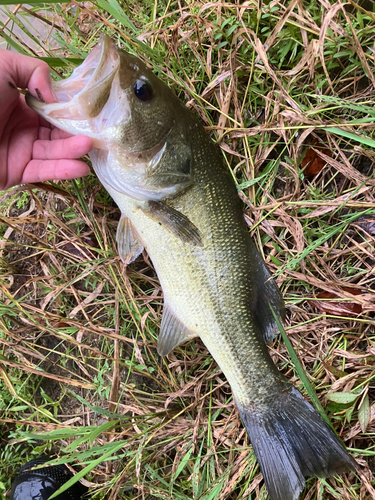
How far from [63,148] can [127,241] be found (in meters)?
0.62

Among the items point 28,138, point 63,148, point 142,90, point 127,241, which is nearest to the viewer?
point 142,90

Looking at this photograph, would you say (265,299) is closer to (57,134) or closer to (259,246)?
(259,246)

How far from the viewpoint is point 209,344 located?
191 cm

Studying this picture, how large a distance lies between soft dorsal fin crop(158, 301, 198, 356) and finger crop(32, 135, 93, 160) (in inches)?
A: 37.9

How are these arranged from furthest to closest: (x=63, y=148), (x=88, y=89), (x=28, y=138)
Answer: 1. (x=28, y=138)
2. (x=63, y=148)
3. (x=88, y=89)

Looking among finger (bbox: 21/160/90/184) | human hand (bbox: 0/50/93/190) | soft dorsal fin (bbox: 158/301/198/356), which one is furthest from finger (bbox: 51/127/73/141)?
soft dorsal fin (bbox: 158/301/198/356)

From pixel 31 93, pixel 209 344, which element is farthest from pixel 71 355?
pixel 31 93

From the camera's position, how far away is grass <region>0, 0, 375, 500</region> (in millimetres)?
1915

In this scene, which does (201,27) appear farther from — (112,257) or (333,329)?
(333,329)

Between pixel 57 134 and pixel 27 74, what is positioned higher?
pixel 27 74

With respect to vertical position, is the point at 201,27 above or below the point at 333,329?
above

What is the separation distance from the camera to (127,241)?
206cm

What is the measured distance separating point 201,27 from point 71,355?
7.50 feet

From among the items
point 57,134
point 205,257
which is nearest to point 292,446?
point 205,257
